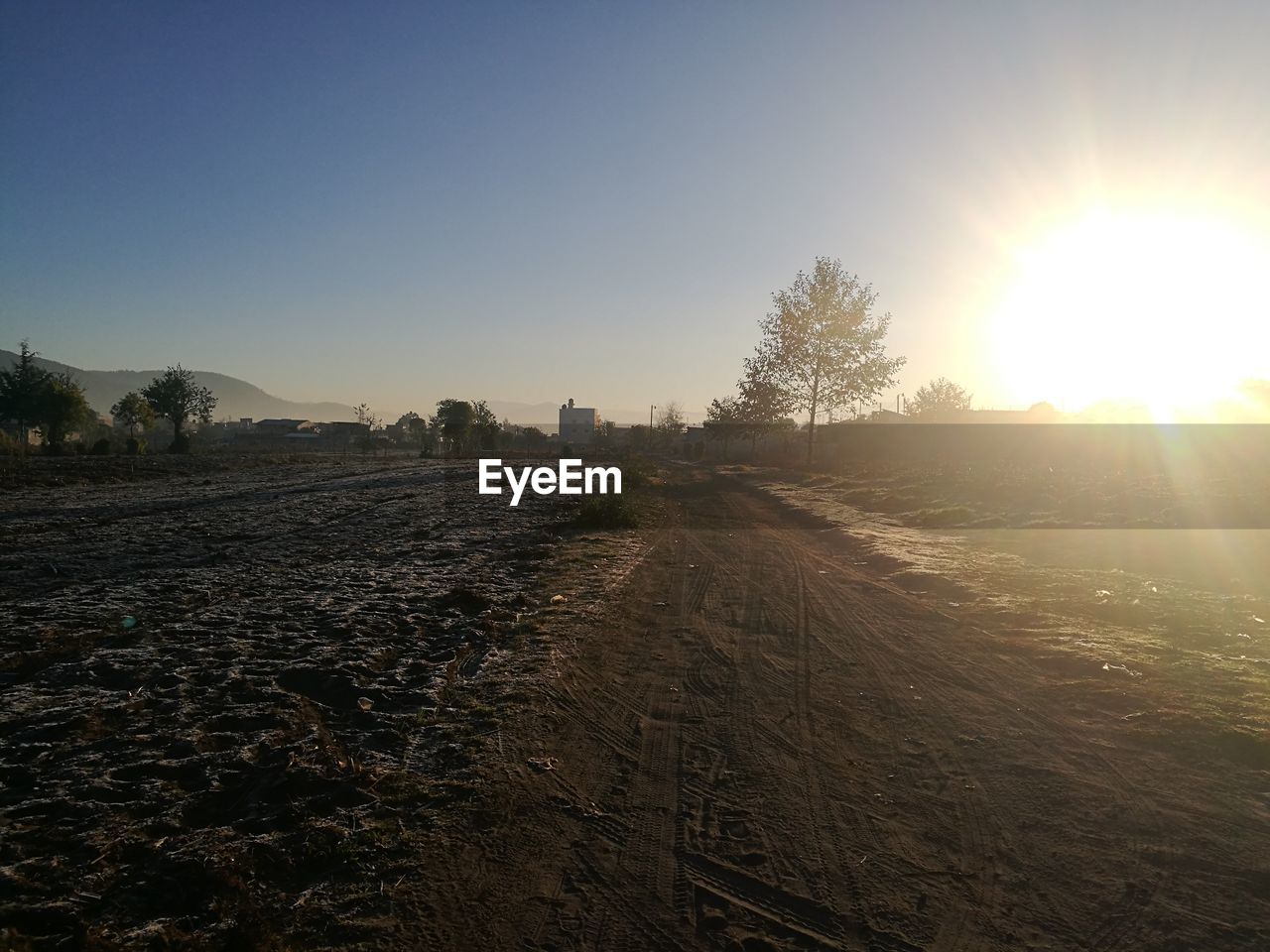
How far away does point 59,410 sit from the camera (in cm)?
4531

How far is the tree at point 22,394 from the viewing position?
44719mm

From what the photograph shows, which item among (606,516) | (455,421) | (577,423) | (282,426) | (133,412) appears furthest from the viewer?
(282,426)

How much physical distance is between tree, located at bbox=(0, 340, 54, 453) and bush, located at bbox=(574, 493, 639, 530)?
1786 inches

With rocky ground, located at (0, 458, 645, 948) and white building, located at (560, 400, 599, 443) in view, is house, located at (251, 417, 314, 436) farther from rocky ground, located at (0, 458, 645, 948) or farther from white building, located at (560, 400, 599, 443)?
rocky ground, located at (0, 458, 645, 948)

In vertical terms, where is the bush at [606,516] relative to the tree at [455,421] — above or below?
below

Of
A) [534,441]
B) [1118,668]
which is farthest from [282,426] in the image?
[1118,668]

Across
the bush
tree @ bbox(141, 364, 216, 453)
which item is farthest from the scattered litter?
tree @ bbox(141, 364, 216, 453)

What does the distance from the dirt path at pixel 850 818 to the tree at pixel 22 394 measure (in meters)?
53.4

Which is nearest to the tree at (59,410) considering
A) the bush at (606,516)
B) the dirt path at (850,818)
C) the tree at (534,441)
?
the tree at (534,441)

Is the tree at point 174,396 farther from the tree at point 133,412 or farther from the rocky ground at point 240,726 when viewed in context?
the rocky ground at point 240,726

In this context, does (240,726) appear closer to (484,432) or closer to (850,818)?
(850,818)

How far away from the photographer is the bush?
51.0 feet

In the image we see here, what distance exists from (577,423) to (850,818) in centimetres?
9066

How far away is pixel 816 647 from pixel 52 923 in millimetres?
5635
